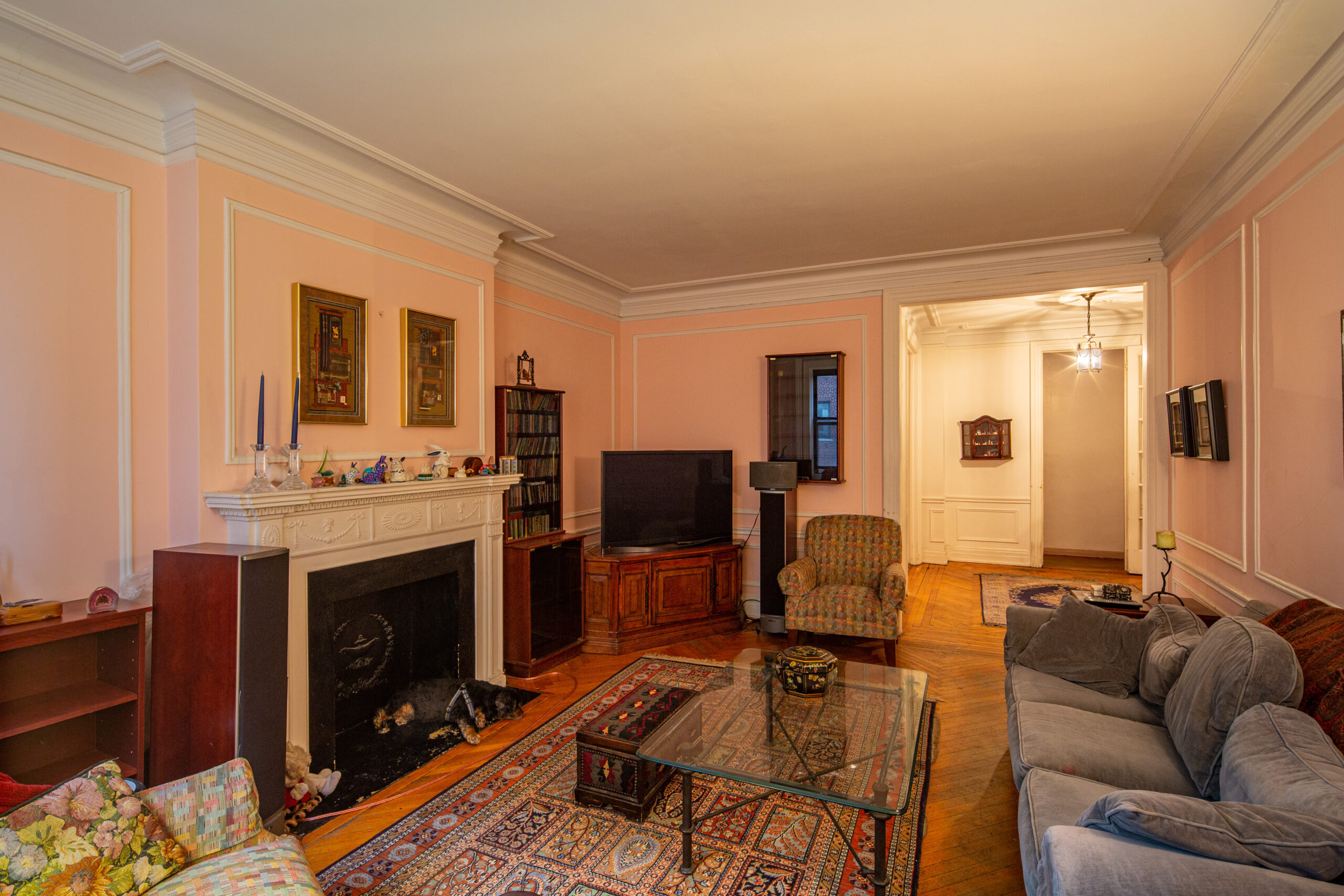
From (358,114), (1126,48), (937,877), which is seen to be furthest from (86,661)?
(1126,48)

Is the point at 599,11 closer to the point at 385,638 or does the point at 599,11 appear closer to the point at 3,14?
the point at 3,14

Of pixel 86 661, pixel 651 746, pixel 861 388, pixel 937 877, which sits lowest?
pixel 937 877

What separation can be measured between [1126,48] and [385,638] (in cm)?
403

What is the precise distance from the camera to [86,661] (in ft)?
8.14

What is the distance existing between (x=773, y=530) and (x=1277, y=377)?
303 cm

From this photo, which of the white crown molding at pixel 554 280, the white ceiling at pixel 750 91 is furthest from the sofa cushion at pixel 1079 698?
the white crown molding at pixel 554 280

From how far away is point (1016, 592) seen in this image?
6.42 meters

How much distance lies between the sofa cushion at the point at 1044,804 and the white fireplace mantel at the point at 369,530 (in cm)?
275

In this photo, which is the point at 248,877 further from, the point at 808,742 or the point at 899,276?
the point at 899,276

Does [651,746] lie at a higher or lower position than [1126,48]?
lower

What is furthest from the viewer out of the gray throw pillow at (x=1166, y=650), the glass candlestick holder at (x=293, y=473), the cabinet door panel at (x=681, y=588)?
the cabinet door panel at (x=681, y=588)

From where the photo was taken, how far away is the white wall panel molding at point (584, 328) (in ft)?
15.7

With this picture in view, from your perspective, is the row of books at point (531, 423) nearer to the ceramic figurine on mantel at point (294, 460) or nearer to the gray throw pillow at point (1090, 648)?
the ceramic figurine on mantel at point (294, 460)

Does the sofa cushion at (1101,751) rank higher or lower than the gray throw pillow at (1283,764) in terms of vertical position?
lower
